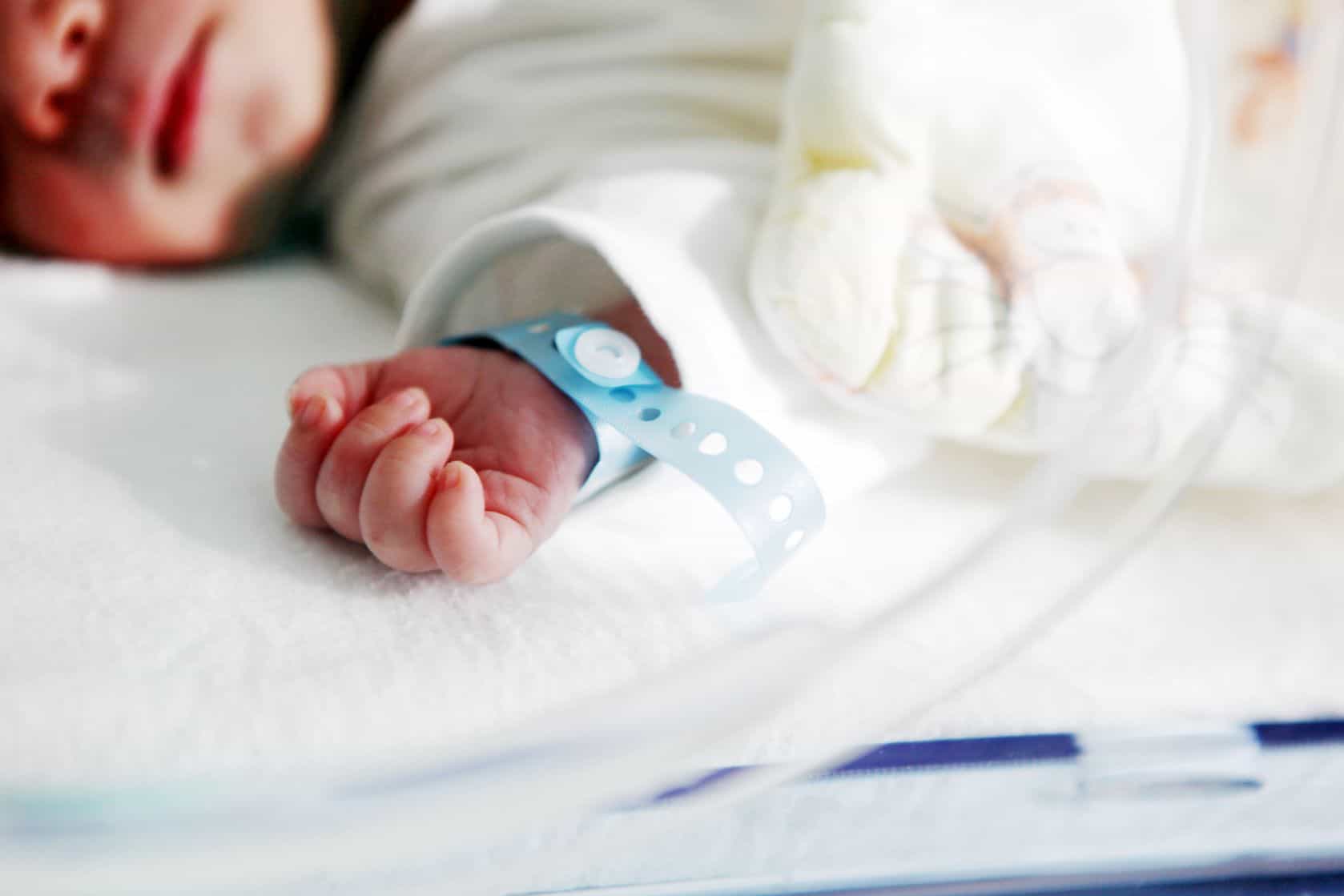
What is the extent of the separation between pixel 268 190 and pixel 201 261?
0.07 meters

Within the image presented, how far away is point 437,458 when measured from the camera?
405 mm

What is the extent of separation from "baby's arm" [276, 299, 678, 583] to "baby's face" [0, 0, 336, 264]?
342mm

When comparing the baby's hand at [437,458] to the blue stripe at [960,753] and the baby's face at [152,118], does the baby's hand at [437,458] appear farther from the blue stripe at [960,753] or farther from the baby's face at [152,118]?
the baby's face at [152,118]

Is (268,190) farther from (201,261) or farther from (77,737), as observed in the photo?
(77,737)

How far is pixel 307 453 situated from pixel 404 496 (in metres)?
0.06

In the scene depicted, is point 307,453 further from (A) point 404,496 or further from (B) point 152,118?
(B) point 152,118

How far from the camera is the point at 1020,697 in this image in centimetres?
44

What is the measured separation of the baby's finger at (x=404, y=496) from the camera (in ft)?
1.30

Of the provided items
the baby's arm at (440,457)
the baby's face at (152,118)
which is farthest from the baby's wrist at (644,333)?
the baby's face at (152,118)

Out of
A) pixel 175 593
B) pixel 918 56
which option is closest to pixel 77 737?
pixel 175 593

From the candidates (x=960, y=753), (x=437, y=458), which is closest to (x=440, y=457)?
(x=437, y=458)

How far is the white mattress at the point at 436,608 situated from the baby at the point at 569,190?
0.03 meters

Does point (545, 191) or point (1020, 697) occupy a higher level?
point (545, 191)

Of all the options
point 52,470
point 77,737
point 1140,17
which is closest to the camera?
point 77,737
